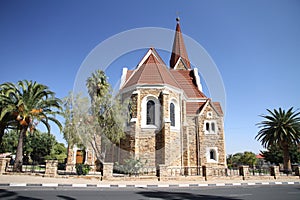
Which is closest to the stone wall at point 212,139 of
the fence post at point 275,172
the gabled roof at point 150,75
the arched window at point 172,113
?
the arched window at point 172,113

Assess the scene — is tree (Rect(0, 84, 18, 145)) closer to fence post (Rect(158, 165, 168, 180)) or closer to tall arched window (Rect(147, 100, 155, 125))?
tall arched window (Rect(147, 100, 155, 125))

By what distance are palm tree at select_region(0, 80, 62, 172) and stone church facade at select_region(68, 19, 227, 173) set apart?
7280 millimetres

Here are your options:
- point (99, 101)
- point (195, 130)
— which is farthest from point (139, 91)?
point (195, 130)

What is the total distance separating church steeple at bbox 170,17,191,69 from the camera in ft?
116

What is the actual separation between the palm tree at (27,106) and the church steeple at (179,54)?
21599mm

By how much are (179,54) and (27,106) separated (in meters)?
25.3

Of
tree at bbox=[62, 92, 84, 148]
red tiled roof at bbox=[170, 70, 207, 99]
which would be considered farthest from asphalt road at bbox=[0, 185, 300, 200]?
red tiled roof at bbox=[170, 70, 207, 99]

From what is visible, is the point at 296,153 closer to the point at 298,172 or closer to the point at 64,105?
the point at 298,172

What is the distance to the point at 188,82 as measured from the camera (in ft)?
103

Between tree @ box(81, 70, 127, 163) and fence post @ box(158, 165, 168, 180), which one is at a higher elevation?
tree @ box(81, 70, 127, 163)

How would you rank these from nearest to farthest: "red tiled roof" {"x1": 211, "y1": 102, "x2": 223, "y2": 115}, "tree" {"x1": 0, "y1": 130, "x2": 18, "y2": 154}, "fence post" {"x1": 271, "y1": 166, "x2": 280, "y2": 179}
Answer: "fence post" {"x1": 271, "y1": 166, "x2": 280, "y2": 179} < "red tiled roof" {"x1": 211, "y1": 102, "x2": 223, "y2": 115} < "tree" {"x1": 0, "y1": 130, "x2": 18, "y2": 154}

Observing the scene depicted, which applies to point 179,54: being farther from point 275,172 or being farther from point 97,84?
point 275,172

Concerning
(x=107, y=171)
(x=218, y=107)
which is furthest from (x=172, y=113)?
(x=107, y=171)

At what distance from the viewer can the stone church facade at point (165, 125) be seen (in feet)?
68.0
